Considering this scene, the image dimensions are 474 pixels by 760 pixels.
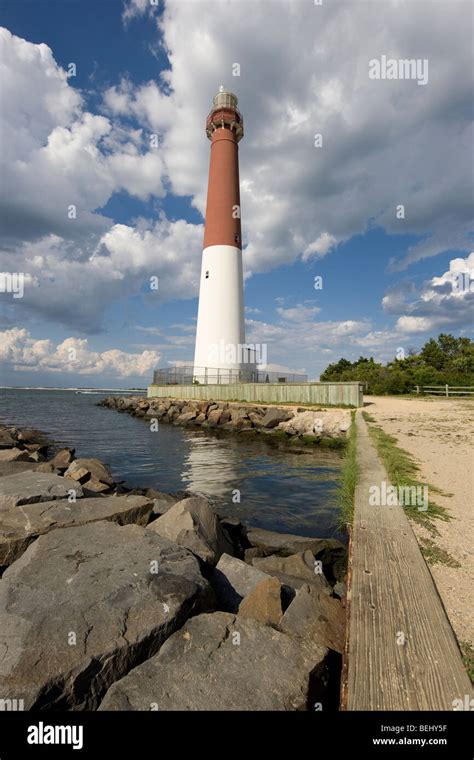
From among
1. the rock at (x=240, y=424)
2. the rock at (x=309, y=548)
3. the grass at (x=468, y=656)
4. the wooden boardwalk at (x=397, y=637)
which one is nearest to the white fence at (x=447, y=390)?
the rock at (x=240, y=424)

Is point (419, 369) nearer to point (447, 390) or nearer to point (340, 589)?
point (447, 390)

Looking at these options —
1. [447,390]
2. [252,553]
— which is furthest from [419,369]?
[252,553]

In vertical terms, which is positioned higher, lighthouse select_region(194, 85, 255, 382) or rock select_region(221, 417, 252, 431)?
lighthouse select_region(194, 85, 255, 382)

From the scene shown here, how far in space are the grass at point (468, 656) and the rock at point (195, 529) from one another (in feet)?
8.69

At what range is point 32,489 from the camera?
19.1 ft

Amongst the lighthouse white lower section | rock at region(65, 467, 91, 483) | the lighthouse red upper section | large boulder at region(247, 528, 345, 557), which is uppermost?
the lighthouse red upper section

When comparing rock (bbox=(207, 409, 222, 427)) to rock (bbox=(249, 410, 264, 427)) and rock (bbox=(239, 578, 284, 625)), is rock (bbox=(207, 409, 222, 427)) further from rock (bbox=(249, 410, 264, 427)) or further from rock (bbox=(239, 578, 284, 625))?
rock (bbox=(239, 578, 284, 625))

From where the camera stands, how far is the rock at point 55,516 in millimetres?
4266

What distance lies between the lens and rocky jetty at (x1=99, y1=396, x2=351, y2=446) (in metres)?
17.7

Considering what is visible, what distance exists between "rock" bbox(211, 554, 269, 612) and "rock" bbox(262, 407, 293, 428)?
16195 millimetres

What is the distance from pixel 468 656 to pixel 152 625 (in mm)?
2311

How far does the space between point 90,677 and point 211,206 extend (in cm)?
3239

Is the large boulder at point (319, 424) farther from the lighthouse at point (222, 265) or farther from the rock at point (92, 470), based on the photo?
the lighthouse at point (222, 265)

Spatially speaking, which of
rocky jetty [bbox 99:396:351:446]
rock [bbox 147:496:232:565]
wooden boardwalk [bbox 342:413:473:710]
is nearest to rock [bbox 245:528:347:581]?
rock [bbox 147:496:232:565]
